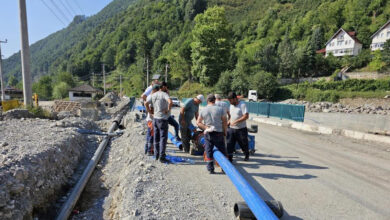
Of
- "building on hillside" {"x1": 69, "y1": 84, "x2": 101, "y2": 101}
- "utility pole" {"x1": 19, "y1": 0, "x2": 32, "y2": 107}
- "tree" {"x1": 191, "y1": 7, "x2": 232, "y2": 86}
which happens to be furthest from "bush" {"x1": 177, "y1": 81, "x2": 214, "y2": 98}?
"utility pole" {"x1": 19, "y1": 0, "x2": 32, "y2": 107}

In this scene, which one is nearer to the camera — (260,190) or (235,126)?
(260,190)

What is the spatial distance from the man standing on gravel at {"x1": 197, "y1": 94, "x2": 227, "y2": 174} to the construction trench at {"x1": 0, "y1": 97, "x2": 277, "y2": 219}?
0.56m

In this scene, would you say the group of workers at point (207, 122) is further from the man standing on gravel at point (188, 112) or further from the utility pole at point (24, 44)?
the utility pole at point (24, 44)

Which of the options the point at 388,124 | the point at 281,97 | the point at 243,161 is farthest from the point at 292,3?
the point at 243,161

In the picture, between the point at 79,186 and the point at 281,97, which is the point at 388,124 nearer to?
the point at 79,186

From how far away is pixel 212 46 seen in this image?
4341 cm

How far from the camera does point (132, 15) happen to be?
160 meters

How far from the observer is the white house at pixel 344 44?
5750 cm

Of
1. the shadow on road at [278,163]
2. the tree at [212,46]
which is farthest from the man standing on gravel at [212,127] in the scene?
the tree at [212,46]

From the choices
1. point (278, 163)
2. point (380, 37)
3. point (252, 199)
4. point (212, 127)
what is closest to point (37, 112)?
point (212, 127)

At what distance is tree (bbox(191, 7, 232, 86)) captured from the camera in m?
43.0

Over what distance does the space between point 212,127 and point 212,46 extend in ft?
134

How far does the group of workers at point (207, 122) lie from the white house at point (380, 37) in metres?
65.3

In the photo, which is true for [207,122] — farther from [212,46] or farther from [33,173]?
[212,46]
